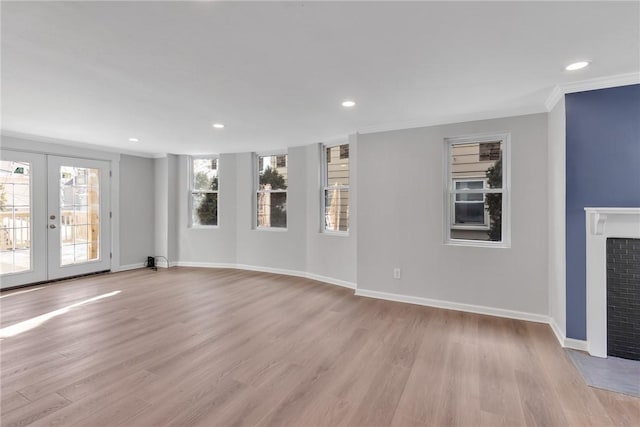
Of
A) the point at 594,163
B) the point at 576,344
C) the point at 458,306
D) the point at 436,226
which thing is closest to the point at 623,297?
the point at 576,344

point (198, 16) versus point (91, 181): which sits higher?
point (198, 16)

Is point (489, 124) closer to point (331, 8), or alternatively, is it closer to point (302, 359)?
point (331, 8)

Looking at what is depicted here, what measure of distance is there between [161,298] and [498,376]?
4135 mm

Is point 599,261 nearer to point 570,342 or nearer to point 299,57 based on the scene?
point 570,342

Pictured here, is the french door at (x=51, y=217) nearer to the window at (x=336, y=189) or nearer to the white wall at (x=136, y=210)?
the white wall at (x=136, y=210)

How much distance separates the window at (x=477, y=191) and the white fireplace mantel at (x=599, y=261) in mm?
926

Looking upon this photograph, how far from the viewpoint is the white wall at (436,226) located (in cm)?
336

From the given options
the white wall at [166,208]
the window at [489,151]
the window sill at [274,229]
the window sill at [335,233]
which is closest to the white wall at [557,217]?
the window at [489,151]

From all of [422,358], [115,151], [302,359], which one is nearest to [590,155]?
[422,358]

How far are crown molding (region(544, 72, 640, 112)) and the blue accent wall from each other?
0.04 meters

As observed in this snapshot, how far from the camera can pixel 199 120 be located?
384cm

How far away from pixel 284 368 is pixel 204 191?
488cm

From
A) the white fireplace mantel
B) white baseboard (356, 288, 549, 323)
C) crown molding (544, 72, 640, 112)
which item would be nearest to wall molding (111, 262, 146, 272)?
white baseboard (356, 288, 549, 323)

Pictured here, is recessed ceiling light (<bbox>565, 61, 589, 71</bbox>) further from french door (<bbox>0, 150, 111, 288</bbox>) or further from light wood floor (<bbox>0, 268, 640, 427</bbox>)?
french door (<bbox>0, 150, 111, 288</bbox>)
